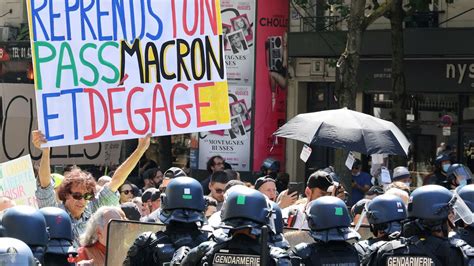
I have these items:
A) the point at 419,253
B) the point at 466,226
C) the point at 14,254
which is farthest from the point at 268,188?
the point at 14,254

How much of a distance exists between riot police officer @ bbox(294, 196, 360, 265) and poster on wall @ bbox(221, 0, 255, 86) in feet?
51.9

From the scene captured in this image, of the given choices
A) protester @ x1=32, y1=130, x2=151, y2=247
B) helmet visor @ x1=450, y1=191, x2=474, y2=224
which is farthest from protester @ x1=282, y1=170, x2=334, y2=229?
helmet visor @ x1=450, y1=191, x2=474, y2=224

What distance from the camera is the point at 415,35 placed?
21.3 m

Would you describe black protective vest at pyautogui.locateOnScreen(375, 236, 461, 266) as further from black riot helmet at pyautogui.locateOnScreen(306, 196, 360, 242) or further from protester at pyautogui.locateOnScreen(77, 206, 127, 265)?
protester at pyautogui.locateOnScreen(77, 206, 127, 265)

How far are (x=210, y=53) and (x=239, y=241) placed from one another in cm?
413

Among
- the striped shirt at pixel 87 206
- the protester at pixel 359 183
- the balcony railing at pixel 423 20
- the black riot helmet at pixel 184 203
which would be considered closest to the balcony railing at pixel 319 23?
the balcony railing at pixel 423 20

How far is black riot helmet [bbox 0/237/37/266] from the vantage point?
439cm

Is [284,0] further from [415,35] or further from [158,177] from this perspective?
[158,177]

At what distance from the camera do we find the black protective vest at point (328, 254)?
662 cm

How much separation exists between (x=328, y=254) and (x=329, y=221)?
0.62ft

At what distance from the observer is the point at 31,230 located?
6.00 metres

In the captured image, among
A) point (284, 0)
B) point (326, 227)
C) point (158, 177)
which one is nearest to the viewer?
point (326, 227)

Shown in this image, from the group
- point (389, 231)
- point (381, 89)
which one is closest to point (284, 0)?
point (381, 89)

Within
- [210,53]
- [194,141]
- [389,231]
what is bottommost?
[194,141]
